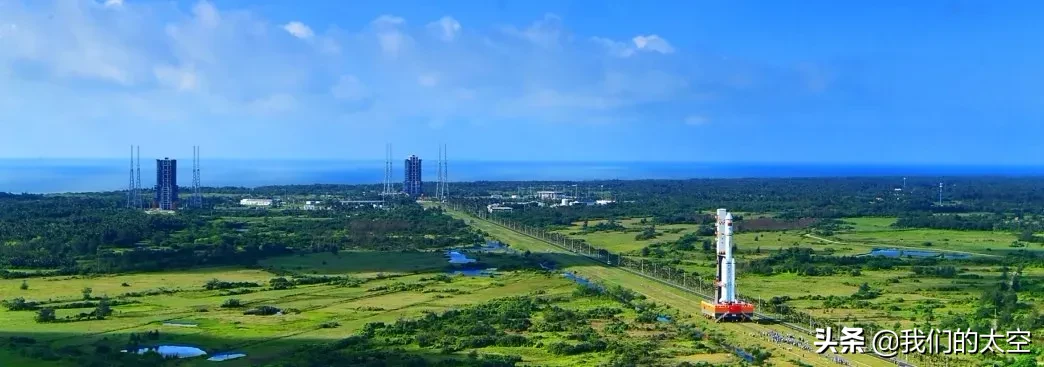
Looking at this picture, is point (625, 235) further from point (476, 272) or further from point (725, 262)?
point (725, 262)

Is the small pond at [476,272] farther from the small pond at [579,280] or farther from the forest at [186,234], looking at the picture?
the forest at [186,234]

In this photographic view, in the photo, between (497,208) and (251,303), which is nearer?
(251,303)

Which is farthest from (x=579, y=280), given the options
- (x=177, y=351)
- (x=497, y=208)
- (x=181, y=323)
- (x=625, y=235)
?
(x=497, y=208)

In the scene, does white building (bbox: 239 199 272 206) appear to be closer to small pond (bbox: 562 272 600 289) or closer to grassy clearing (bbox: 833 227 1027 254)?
grassy clearing (bbox: 833 227 1027 254)

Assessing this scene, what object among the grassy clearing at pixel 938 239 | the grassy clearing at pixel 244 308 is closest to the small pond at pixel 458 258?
the grassy clearing at pixel 244 308

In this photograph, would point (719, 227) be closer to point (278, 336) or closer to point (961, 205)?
point (278, 336)

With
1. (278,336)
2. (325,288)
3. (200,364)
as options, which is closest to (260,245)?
(325,288)
